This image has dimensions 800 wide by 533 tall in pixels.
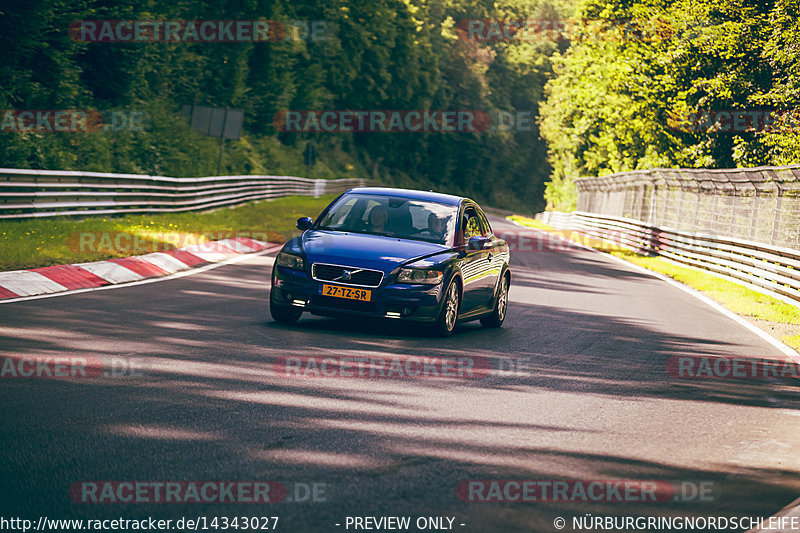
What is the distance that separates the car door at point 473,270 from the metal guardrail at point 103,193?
866 cm

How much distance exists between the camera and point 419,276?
10.9 m

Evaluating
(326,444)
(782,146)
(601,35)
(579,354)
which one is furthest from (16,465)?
(601,35)

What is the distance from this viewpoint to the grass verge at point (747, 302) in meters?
15.1

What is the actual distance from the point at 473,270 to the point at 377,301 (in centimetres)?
178

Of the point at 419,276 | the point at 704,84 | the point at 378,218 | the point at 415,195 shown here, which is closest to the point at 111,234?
the point at 415,195

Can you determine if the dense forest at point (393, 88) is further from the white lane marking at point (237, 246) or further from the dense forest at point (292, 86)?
the white lane marking at point (237, 246)

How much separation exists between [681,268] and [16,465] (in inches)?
974

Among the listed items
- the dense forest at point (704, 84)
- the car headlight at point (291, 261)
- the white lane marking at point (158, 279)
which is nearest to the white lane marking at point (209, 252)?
the white lane marking at point (158, 279)

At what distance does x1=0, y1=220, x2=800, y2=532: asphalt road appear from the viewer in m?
5.16

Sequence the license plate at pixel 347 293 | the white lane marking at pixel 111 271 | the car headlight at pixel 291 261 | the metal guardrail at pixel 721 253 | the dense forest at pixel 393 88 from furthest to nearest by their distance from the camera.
A: the dense forest at pixel 393 88 → the metal guardrail at pixel 721 253 → the white lane marking at pixel 111 271 → the car headlight at pixel 291 261 → the license plate at pixel 347 293

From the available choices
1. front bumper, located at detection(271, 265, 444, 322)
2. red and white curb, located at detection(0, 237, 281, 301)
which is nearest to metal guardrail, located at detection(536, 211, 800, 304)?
front bumper, located at detection(271, 265, 444, 322)

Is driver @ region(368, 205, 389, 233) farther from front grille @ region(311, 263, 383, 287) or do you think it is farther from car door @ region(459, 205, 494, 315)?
front grille @ region(311, 263, 383, 287)

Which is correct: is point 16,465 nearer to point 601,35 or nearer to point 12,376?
point 12,376

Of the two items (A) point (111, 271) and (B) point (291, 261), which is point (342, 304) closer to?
(B) point (291, 261)
